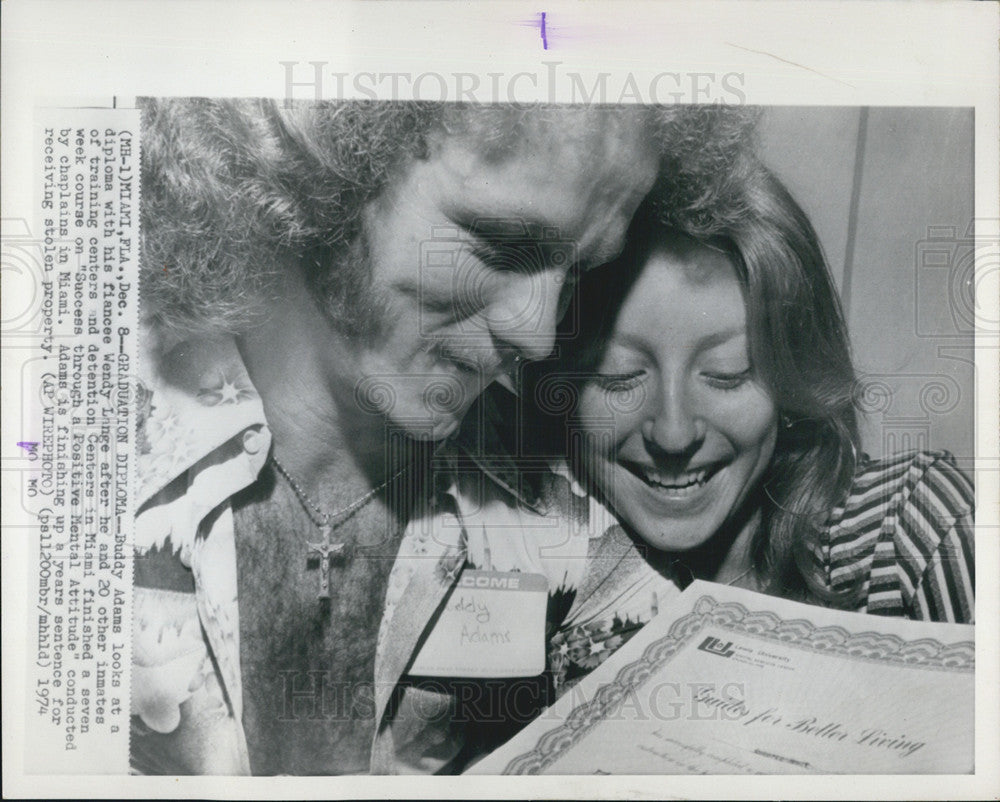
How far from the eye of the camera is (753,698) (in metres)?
1.99

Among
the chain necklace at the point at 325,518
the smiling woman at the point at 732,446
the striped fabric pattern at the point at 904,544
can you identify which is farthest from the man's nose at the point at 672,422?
the chain necklace at the point at 325,518

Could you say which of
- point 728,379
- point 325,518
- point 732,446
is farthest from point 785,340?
point 325,518

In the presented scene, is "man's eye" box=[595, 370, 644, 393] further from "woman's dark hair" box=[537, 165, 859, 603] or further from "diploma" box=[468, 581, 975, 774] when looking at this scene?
"diploma" box=[468, 581, 975, 774]

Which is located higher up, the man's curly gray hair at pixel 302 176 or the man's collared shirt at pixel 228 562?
the man's curly gray hair at pixel 302 176

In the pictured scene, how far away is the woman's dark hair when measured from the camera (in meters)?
1.95

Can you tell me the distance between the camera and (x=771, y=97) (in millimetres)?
1976

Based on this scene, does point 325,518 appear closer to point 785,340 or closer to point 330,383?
point 330,383

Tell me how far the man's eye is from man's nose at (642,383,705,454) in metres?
0.06

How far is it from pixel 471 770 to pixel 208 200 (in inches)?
55.9

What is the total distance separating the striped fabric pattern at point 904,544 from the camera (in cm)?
200

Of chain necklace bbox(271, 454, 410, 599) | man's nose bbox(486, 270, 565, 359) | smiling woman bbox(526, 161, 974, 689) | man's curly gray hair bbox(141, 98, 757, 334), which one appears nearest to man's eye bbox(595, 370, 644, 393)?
smiling woman bbox(526, 161, 974, 689)

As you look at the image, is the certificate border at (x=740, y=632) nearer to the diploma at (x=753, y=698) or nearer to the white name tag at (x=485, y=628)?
the diploma at (x=753, y=698)

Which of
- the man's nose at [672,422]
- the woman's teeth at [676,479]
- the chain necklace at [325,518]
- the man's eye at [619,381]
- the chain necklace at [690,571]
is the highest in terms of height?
the man's eye at [619,381]

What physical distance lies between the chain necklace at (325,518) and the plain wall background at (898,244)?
1.11 m
